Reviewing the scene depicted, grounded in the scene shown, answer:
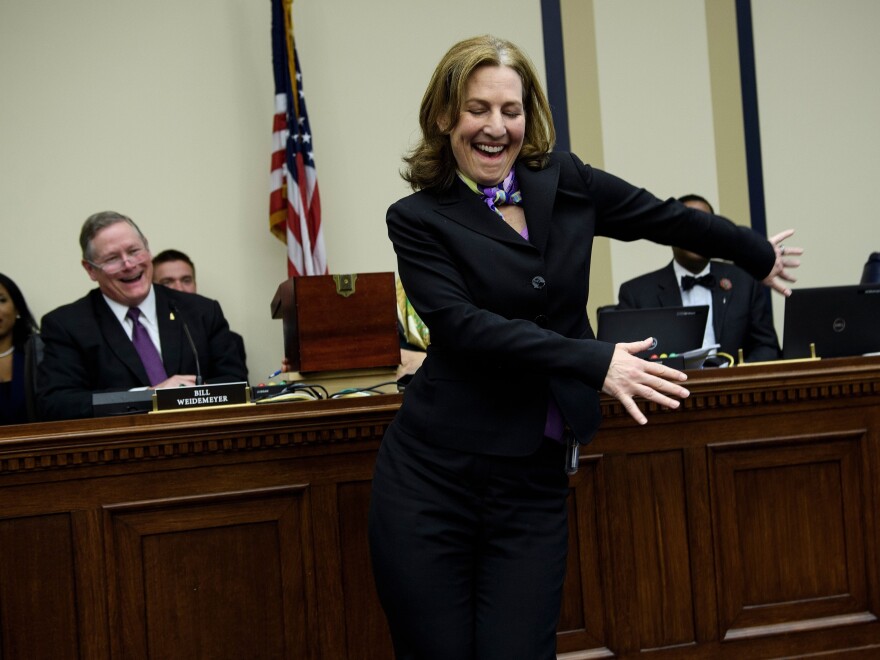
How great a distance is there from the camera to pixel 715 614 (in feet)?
8.62

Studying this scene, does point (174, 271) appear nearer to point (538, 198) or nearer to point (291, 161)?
point (291, 161)

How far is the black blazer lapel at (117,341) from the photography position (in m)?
3.33

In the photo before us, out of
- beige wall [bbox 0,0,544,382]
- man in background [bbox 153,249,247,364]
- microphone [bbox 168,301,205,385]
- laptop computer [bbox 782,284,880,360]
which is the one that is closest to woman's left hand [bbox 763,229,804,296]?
laptop computer [bbox 782,284,880,360]

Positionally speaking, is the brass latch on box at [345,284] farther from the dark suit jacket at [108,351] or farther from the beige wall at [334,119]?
the beige wall at [334,119]

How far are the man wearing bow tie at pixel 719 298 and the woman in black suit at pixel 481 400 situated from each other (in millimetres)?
2497

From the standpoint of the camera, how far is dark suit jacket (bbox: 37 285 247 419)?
128 inches

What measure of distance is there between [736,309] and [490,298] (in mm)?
2871

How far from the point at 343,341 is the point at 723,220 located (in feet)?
3.96

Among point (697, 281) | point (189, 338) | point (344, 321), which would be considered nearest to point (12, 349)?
point (189, 338)

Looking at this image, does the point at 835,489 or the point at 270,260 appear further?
the point at 270,260

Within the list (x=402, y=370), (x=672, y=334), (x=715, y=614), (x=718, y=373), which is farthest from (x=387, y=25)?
(x=715, y=614)

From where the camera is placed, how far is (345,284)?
2770 mm

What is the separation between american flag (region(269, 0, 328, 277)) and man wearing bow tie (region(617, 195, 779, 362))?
69.4 inches

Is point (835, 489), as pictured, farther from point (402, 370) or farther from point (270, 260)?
point (270, 260)
